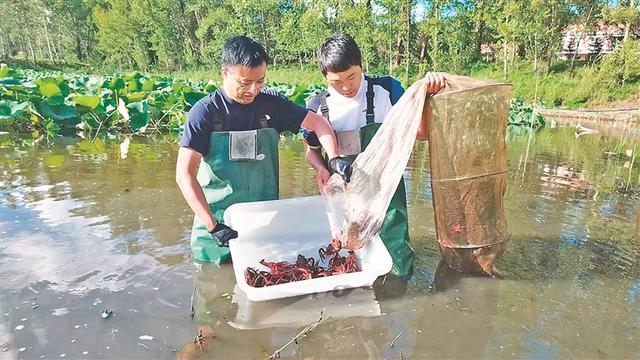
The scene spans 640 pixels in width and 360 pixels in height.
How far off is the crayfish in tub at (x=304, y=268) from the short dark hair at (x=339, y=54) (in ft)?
3.15

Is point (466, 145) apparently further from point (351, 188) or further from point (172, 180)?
point (172, 180)

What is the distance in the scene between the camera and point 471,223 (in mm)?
2582

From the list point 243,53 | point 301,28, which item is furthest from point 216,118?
point 301,28

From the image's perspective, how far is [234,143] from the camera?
2605 millimetres

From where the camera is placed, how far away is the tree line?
19.9 m

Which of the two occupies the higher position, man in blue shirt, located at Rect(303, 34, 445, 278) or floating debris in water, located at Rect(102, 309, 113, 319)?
man in blue shirt, located at Rect(303, 34, 445, 278)

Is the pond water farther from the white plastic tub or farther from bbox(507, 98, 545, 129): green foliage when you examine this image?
bbox(507, 98, 545, 129): green foliage

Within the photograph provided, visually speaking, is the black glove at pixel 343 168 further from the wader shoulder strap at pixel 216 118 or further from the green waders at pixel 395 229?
the wader shoulder strap at pixel 216 118

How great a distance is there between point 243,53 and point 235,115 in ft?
1.41

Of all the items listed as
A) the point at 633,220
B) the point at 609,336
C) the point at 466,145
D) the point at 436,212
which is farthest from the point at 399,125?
the point at 633,220

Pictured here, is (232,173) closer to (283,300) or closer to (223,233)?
(223,233)

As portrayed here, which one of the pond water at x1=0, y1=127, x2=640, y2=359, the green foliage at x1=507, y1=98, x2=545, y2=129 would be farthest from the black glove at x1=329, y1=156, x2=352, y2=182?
the green foliage at x1=507, y1=98, x2=545, y2=129

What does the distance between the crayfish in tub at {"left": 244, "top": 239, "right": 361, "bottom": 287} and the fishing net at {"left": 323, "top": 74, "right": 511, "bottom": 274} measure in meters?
Answer: 0.10

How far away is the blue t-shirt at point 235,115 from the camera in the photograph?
2.47m
